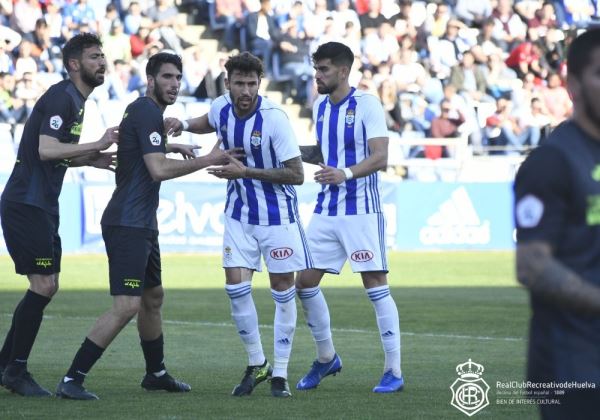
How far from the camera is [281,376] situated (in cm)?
848

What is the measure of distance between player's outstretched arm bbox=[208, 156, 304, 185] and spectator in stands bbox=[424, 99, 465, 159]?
18.6 metres

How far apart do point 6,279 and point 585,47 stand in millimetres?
15593

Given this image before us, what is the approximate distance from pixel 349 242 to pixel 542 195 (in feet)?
17.7

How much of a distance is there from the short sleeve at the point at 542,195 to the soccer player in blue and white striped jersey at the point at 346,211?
5.06 metres

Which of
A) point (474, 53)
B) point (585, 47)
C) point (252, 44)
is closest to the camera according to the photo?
point (585, 47)

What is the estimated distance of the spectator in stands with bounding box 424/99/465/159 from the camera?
27.4 metres

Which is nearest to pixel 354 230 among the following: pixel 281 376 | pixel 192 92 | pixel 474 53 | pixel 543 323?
pixel 281 376

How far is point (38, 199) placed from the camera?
845 centimetres

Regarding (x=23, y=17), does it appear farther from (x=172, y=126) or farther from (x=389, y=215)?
(x=172, y=126)

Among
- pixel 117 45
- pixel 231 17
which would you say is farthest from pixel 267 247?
pixel 231 17

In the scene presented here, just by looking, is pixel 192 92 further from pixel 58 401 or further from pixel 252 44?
pixel 58 401

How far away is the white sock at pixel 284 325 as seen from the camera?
8.55m

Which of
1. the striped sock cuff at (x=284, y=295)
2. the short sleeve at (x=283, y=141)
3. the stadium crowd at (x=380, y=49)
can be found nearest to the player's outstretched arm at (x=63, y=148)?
the short sleeve at (x=283, y=141)

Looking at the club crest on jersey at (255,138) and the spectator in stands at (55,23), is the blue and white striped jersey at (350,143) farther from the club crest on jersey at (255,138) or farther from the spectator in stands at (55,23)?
the spectator in stands at (55,23)
